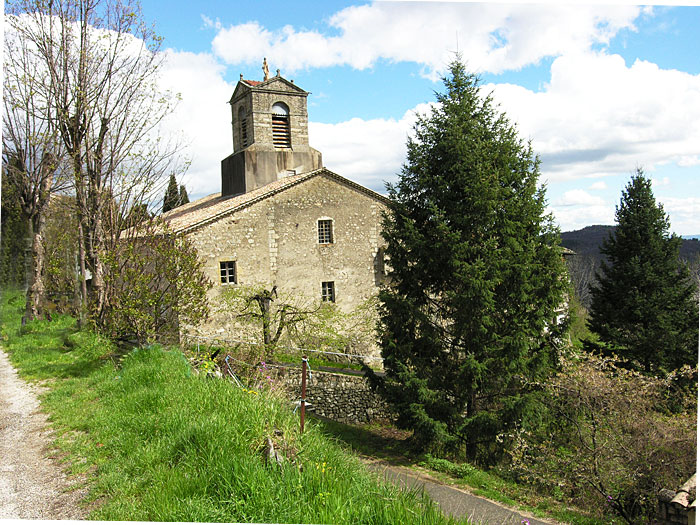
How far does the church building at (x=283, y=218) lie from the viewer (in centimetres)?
1692

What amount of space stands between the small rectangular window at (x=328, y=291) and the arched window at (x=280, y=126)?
646 cm

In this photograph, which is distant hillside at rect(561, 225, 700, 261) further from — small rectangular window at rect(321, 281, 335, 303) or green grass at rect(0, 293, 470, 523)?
green grass at rect(0, 293, 470, 523)

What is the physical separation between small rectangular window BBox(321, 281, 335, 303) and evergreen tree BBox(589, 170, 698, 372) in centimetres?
911

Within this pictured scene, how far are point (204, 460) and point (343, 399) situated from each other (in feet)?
32.4

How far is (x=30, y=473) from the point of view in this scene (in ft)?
15.8

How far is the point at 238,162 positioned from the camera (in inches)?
826

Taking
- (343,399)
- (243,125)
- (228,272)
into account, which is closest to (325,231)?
(228,272)

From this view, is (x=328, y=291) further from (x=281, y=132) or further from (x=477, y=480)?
(x=477, y=480)

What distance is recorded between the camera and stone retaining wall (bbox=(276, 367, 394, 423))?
13.5 meters

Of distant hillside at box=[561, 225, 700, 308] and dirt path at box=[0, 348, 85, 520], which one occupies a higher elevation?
distant hillside at box=[561, 225, 700, 308]

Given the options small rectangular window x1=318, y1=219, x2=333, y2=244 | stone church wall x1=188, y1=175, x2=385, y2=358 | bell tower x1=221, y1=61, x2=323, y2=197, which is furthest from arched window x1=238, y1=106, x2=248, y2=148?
small rectangular window x1=318, y1=219, x2=333, y2=244

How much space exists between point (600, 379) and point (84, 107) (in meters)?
11.5

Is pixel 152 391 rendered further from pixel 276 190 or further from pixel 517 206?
pixel 276 190

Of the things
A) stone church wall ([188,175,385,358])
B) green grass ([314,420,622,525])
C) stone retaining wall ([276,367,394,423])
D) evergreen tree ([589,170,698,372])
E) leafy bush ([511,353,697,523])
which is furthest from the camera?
stone church wall ([188,175,385,358])
